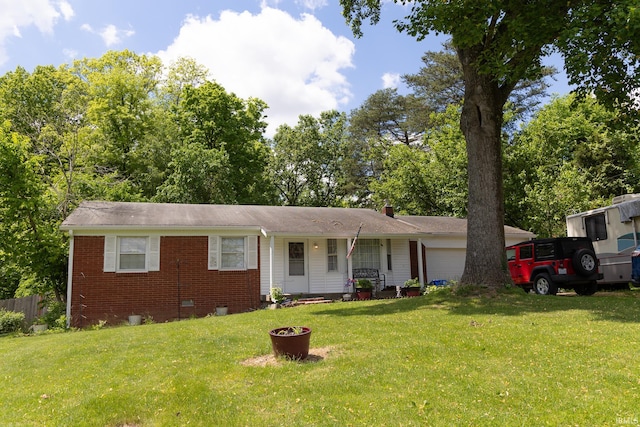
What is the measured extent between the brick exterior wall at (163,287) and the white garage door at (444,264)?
26.4ft

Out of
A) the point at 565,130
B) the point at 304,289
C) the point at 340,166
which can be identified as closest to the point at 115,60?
the point at 340,166

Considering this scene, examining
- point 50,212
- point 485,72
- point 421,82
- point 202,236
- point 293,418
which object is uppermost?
point 421,82

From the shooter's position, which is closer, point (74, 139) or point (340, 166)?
point (74, 139)

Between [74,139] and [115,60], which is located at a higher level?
[115,60]

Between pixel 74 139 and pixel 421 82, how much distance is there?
85.6 feet

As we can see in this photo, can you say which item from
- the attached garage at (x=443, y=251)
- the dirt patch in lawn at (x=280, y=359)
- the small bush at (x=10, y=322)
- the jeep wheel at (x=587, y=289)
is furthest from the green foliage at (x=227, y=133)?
the dirt patch in lawn at (x=280, y=359)

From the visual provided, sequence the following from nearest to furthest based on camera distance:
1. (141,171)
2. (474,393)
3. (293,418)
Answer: (293,418), (474,393), (141,171)

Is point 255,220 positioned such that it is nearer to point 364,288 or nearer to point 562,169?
point 364,288

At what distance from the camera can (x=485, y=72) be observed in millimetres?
11055

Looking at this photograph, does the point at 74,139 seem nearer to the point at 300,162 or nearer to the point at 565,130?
the point at 300,162

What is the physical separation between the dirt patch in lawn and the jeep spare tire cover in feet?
31.1

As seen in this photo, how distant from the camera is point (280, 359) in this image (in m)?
6.21

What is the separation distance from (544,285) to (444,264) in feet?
20.3

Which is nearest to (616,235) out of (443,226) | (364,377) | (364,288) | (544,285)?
(544,285)
